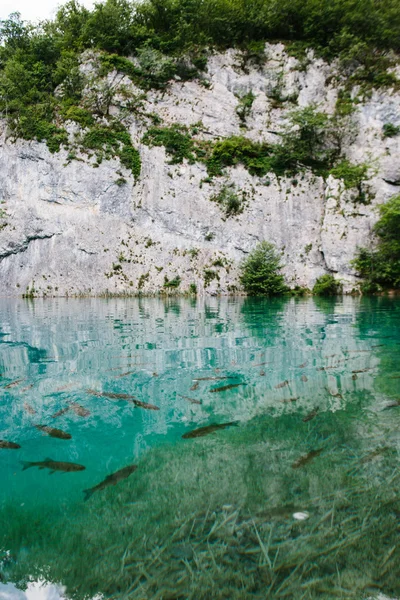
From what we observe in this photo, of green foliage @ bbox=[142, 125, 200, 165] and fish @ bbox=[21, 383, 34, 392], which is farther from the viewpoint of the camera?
green foliage @ bbox=[142, 125, 200, 165]

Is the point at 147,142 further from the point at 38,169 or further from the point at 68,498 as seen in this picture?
the point at 68,498

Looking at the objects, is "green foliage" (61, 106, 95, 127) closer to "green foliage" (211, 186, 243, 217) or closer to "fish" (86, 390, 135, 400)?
"green foliage" (211, 186, 243, 217)

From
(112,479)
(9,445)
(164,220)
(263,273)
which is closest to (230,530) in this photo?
(112,479)

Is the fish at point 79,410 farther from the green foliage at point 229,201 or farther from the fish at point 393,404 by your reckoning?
the green foliage at point 229,201

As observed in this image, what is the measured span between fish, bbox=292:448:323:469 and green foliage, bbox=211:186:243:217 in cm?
3009

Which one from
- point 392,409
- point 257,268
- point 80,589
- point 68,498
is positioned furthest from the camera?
point 257,268

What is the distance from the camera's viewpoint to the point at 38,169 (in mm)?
30891

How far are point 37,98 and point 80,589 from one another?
1576 inches

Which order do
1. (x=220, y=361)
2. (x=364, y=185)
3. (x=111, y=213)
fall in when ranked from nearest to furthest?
(x=220, y=361)
(x=364, y=185)
(x=111, y=213)

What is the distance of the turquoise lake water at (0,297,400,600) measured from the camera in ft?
5.66

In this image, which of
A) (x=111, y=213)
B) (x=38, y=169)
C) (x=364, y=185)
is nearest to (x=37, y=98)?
(x=38, y=169)

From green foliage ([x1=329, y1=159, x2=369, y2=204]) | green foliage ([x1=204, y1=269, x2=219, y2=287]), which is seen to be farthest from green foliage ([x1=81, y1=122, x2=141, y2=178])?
green foliage ([x1=329, y1=159, x2=369, y2=204])

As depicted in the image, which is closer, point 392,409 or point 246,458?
point 246,458

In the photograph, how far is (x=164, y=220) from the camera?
31516mm
